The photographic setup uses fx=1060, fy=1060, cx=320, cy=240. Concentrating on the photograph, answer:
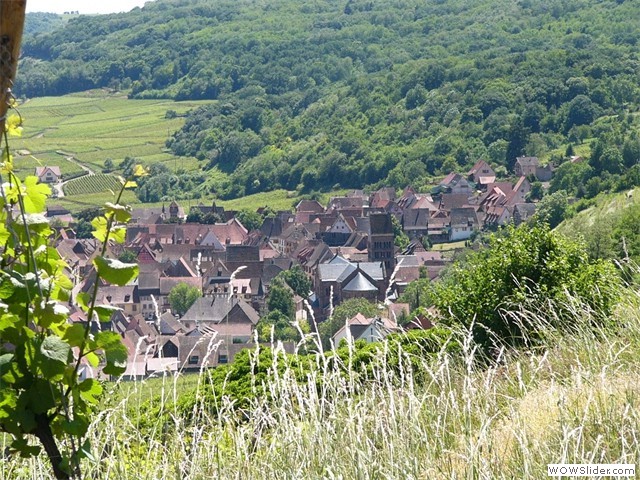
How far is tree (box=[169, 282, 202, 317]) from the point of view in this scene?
52.6 m

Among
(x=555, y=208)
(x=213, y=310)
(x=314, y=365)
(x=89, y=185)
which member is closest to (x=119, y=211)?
(x=314, y=365)

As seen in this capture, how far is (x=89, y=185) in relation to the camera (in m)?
84.2

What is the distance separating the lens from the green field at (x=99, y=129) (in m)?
94.5

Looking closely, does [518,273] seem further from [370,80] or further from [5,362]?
[370,80]

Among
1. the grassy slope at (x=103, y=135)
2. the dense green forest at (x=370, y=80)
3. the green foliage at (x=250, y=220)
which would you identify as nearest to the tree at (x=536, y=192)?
the dense green forest at (x=370, y=80)

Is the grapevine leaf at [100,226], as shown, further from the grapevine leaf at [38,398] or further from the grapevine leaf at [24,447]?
the grapevine leaf at [24,447]

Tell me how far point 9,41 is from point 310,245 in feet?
205

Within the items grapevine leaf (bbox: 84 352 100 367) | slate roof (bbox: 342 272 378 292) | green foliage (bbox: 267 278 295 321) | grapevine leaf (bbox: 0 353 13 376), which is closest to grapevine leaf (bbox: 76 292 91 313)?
grapevine leaf (bbox: 84 352 100 367)

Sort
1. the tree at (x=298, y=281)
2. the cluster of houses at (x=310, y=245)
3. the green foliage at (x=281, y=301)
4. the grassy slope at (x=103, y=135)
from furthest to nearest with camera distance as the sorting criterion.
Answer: the grassy slope at (x=103, y=135) → the tree at (x=298, y=281) → the cluster of houses at (x=310, y=245) → the green foliage at (x=281, y=301)

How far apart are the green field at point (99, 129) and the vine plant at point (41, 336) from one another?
82.4 m

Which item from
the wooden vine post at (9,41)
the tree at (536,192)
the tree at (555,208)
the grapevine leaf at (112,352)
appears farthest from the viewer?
the tree at (536,192)

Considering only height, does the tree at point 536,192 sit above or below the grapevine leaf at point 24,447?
below

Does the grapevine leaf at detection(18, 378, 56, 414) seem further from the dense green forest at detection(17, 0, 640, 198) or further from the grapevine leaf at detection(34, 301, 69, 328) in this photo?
the dense green forest at detection(17, 0, 640, 198)

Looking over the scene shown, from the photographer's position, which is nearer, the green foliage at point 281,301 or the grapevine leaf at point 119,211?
the grapevine leaf at point 119,211
